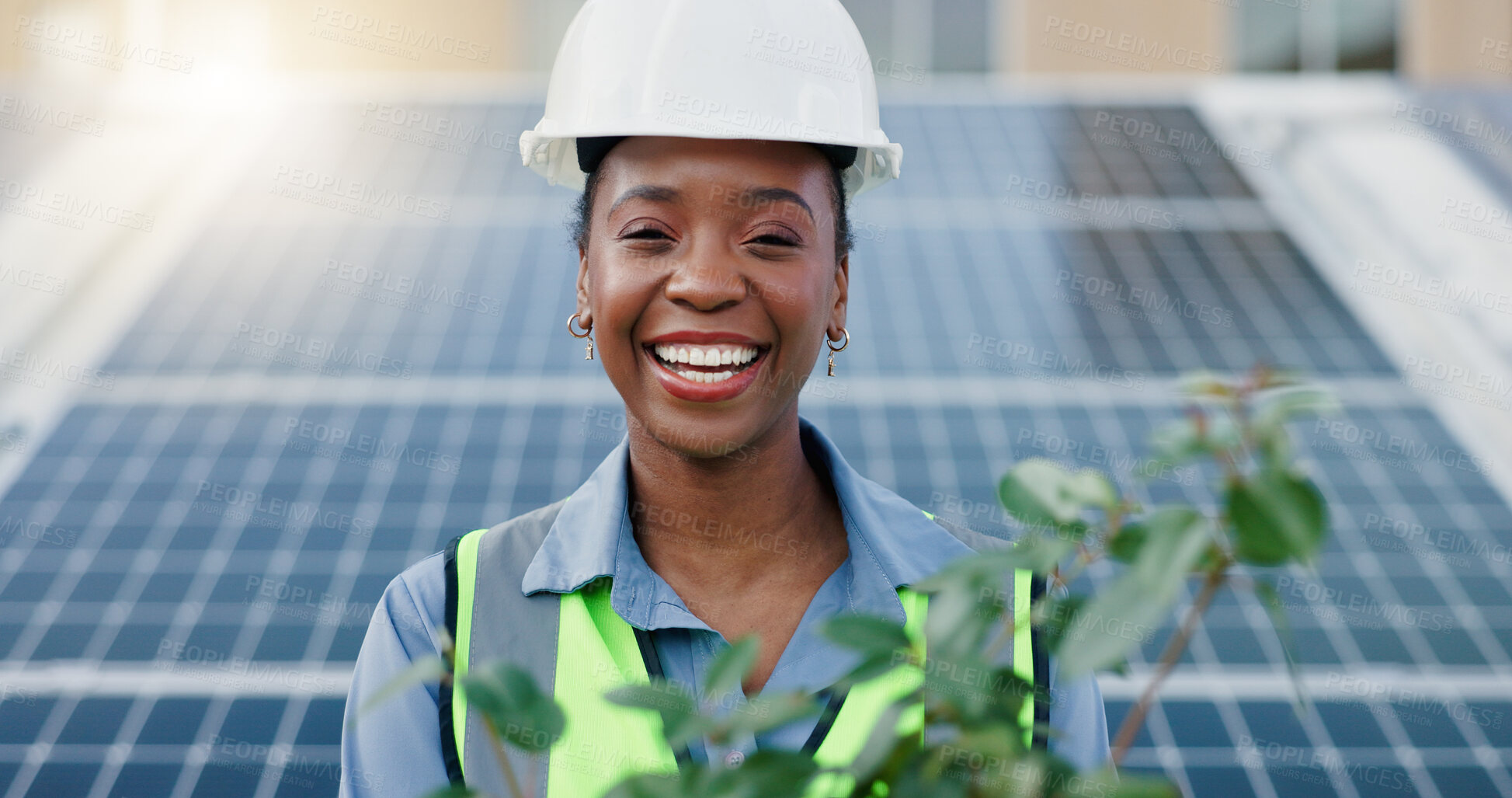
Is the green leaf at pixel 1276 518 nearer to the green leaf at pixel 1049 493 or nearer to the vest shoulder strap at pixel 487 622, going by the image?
the green leaf at pixel 1049 493

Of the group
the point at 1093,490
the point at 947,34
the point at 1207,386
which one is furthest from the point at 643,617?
the point at 947,34

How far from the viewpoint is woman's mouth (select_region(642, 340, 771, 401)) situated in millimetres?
1954

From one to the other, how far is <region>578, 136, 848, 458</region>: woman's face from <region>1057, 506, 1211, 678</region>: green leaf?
115cm

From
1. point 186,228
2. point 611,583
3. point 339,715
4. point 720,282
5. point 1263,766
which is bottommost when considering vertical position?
point 1263,766

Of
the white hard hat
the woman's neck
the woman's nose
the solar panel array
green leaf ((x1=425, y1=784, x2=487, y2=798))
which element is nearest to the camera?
green leaf ((x1=425, y1=784, x2=487, y2=798))

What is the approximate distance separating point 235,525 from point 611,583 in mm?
2858

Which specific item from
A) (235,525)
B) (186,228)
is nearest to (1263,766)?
(235,525)

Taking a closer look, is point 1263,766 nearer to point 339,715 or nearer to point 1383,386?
point 1383,386

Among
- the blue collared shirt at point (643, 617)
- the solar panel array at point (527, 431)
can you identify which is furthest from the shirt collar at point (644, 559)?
the solar panel array at point (527, 431)

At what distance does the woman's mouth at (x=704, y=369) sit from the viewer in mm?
1954

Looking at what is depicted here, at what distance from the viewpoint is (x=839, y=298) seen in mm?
2244

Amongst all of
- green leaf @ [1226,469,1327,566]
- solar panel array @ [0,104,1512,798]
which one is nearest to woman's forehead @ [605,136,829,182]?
green leaf @ [1226,469,1327,566]

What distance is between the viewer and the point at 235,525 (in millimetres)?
4434

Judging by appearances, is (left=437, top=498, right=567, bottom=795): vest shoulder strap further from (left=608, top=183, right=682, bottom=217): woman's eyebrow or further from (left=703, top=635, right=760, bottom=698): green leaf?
(left=703, top=635, right=760, bottom=698): green leaf
